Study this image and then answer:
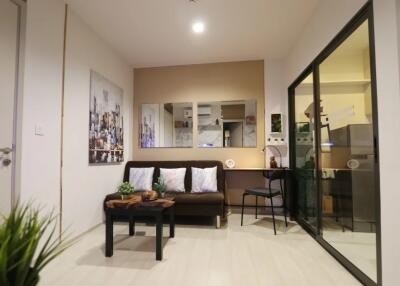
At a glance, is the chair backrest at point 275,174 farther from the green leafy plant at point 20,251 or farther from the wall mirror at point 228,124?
the green leafy plant at point 20,251

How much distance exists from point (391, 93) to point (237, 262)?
1.81 meters

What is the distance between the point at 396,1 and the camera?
1.43 m

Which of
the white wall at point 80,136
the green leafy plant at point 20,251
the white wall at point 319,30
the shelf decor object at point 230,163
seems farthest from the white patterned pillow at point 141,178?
the green leafy plant at point 20,251

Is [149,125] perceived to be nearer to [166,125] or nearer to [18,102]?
[166,125]

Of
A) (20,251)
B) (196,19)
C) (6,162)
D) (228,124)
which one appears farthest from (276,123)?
(20,251)

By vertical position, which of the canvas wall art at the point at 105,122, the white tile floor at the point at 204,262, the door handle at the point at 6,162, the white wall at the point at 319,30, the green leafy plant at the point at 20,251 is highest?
the white wall at the point at 319,30

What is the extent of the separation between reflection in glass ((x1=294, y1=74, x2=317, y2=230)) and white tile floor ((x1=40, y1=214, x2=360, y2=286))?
39 cm

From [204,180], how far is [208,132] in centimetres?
99

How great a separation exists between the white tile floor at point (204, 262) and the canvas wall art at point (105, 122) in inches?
42.0

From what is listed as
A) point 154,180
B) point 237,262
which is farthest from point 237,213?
point 237,262

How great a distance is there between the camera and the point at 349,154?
229 cm

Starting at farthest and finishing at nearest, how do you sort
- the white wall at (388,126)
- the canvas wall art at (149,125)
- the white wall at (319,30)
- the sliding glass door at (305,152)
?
the canvas wall art at (149,125) → the sliding glass door at (305,152) → the white wall at (319,30) → the white wall at (388,126)

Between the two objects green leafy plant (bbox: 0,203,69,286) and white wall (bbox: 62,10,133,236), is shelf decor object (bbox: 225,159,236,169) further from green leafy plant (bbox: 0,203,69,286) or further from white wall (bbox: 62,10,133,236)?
green leafy plant (bbox: 0,203,69,286)

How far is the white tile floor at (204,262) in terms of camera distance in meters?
1.89
